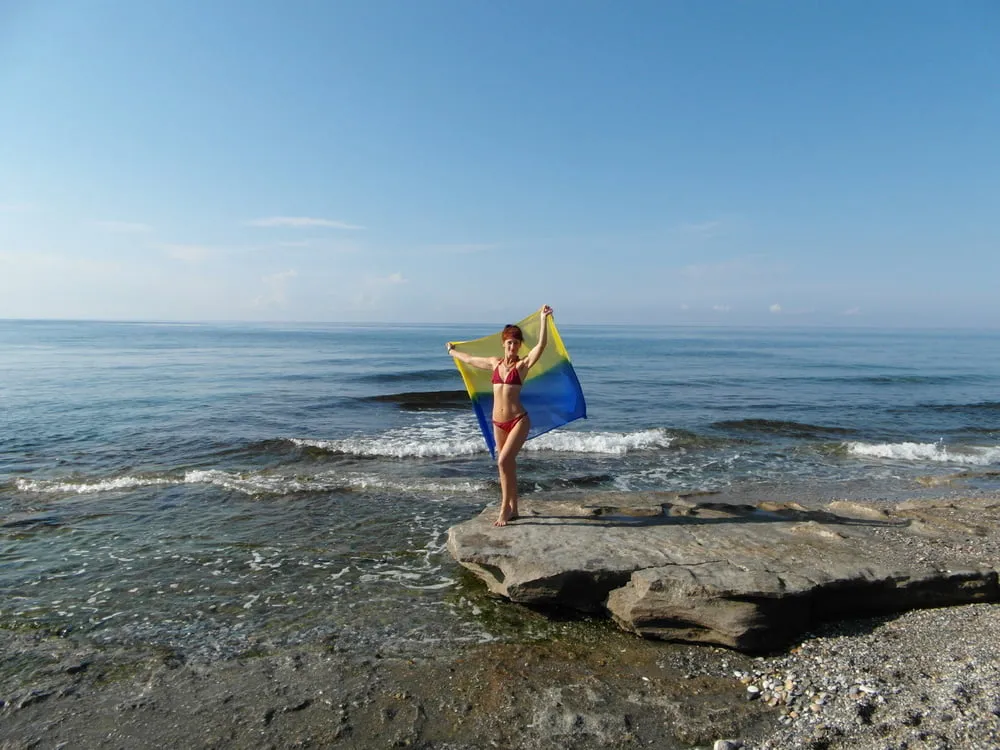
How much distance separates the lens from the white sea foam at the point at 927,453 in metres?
14.0

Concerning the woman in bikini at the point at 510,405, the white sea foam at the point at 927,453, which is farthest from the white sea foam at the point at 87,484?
the white sea foam at the point at 927,453

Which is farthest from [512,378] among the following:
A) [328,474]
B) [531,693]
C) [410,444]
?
[410,444]

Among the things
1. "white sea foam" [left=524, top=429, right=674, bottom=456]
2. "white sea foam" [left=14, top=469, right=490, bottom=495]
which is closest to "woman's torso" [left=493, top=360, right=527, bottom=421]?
"white sea foam" [left=14, top=469, right=490, bottom=495]

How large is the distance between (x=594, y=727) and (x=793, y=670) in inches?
71.3

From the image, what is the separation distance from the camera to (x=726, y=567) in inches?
229

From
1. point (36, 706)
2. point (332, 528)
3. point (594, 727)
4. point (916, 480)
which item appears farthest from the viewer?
point (916, 480)

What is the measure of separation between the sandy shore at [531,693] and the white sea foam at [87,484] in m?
5.44

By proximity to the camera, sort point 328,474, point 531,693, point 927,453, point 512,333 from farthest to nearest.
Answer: point 927,453
point 328,474
point 512,333
point 531,693

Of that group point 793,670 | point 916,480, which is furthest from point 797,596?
point 916,480

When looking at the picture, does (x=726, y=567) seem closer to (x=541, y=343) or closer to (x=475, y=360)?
(x=541, y=343)

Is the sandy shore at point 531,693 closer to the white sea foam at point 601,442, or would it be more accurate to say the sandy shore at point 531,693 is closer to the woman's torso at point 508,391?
the woman's torso at point 508,391

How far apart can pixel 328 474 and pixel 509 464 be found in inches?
236

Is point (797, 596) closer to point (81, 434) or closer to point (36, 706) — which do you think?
point (36, 706)

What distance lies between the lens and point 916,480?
39.1 feet
